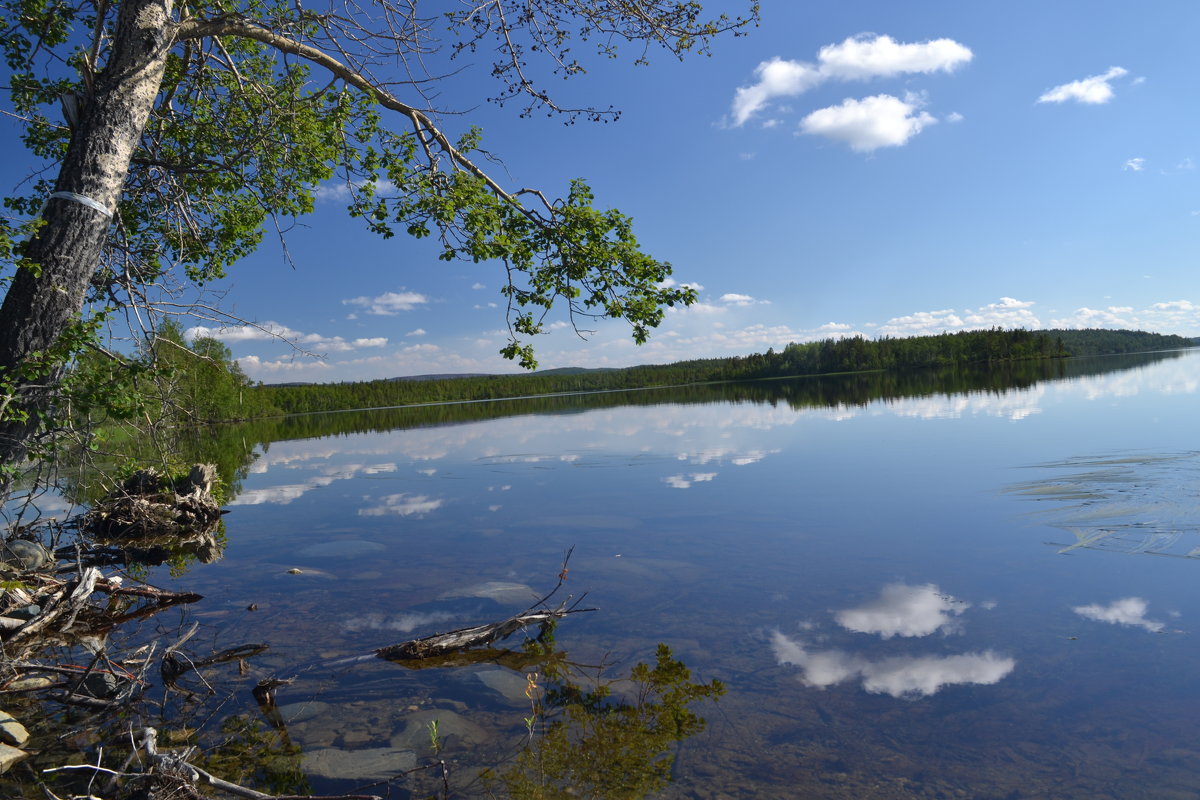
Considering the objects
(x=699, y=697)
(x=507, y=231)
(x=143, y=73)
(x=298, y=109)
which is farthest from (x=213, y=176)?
(x=699, y=697)

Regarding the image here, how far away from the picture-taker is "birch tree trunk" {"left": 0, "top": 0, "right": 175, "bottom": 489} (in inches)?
209

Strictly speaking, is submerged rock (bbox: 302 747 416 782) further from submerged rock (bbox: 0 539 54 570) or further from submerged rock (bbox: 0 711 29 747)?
submerged rock (bbox: 0 539 54 570)

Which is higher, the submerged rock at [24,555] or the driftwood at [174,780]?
the submerged rock at [24,555]

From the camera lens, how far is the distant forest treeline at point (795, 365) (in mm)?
118188

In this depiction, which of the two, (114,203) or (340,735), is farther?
A: (114,203)

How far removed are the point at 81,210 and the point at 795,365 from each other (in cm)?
13356

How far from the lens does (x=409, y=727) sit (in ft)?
16.0

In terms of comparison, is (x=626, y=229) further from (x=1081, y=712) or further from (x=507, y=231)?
(x=1081, y=712)

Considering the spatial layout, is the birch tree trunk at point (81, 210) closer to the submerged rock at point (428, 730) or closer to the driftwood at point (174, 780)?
the driftwood at point (174, 780)

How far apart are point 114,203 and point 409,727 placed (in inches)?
193

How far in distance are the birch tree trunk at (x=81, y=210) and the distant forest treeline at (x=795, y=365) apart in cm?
9783

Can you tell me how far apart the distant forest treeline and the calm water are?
93260 mm

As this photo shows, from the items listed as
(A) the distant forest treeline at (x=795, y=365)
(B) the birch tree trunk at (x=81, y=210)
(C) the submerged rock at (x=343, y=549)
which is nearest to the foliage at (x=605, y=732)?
(B) the birch tree trunk at (x=81, y=210)

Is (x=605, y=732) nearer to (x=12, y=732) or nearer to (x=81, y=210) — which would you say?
(x=12, y=732)
